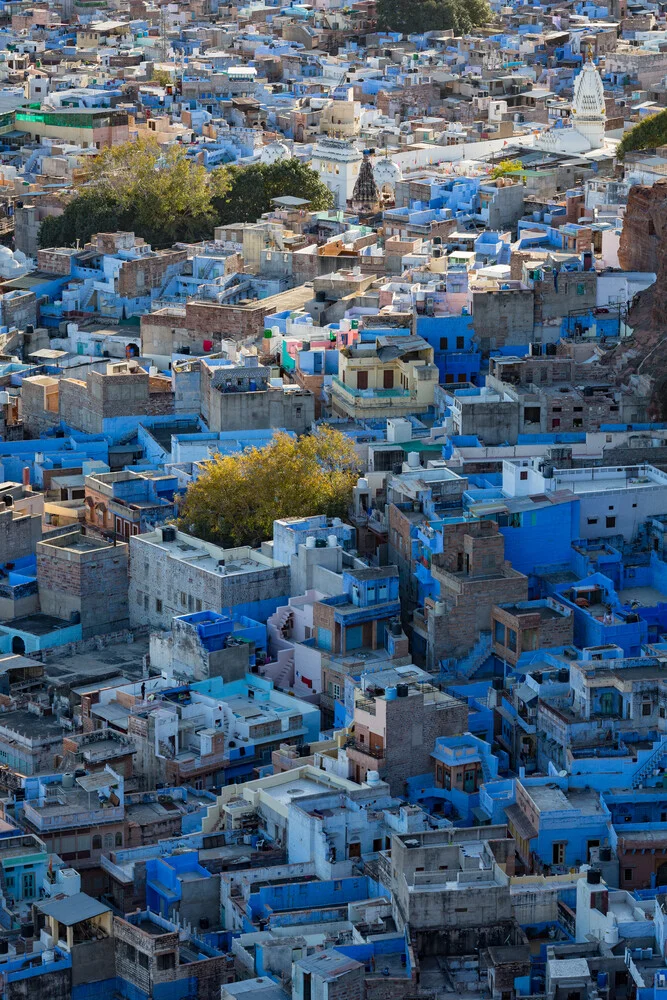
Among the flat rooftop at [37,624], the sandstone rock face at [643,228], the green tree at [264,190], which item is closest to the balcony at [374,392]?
the sandstone rock face at [643,228]

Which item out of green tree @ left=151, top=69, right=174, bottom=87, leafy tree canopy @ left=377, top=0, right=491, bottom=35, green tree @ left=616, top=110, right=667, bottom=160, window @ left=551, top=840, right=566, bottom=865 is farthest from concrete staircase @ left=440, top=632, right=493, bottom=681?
leafy tree canopy @ left=377, top=0, right=491, bottom=35

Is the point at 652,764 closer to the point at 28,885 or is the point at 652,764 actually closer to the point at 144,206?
the point at 28,885

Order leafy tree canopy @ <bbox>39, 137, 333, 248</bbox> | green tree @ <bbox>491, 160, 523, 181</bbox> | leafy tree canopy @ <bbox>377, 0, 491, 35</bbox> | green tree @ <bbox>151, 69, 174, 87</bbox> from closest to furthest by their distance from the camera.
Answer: leafy tree canopy @ <bbox>39, 137, 333, 248</bbox>
green tree @ <bbox>491, 160, 523, 181</bbox>
green tree @ <bbox>151, 69, 174, 87</bbox>
leafy tree canopy @ <bbox>377, 0, 491, 35</bbox>

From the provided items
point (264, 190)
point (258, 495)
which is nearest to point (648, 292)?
point (258, 495)

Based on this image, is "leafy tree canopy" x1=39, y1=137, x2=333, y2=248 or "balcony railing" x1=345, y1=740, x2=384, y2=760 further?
"leafy tree canopy" x1=39, y1=137, x2=333, y2=248

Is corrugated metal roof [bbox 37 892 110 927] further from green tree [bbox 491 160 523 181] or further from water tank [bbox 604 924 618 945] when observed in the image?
green tree [bbox 491 160 523 181]

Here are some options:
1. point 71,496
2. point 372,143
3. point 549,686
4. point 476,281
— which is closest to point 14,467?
point 71,496

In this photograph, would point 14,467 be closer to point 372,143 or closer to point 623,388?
point 623,388
